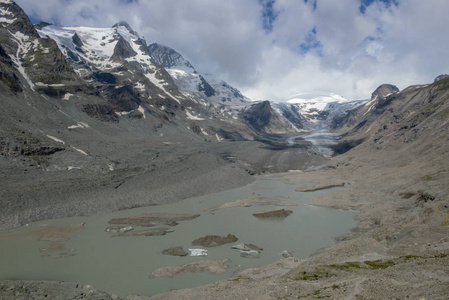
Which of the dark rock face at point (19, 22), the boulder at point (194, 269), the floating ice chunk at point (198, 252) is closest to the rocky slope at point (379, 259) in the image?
the boulder at point (194, 269)

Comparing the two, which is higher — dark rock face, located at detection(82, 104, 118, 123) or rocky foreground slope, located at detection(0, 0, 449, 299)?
dark rock face, located at detection(82, 104, 118, 123)

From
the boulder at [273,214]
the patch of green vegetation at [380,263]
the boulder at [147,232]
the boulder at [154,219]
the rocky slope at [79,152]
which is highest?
the rocky slope at [79,152]

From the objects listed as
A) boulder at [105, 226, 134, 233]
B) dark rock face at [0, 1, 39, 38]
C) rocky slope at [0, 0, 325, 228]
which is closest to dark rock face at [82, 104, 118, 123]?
rocky slope at [0, 0, 325, 228]

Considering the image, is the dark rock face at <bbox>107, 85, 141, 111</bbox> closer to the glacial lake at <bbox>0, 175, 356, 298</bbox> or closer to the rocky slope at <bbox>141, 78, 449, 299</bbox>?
the glacial lake at <bbox>0, 175, 356, 298</bbox>

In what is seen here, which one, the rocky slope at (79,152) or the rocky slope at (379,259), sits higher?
the rocky slope at (79,152)

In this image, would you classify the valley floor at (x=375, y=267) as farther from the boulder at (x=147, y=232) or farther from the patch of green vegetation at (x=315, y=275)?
the boulder at (x=147, y=232)

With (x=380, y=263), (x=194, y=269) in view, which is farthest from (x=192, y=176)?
(x=380, y=263)

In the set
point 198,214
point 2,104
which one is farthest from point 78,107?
point 198,214
